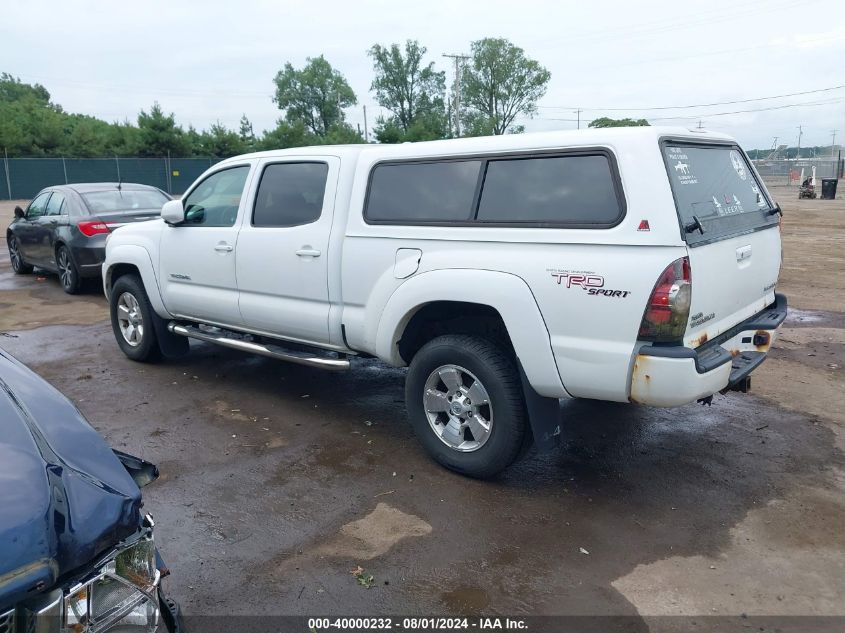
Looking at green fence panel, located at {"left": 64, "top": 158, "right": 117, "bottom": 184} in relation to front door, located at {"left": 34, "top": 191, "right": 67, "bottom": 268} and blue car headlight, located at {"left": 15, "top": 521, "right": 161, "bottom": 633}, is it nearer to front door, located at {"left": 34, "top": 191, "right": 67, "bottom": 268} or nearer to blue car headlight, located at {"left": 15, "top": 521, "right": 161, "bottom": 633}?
front door, located at {"left": 34, "top": 191, "right": 67, "bottom": 268}

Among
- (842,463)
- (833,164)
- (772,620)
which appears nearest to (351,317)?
(772,620)

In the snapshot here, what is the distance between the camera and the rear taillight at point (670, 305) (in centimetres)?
349

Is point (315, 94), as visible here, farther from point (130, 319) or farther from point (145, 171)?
point (130, 319)

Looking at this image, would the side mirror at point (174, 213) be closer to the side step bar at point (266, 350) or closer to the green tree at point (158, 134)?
the side step bar at point (266, 350)

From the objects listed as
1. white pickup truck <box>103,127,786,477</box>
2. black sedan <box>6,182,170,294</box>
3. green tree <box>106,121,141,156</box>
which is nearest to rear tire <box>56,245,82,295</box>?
black sedan <box>6,182,170,294</box>

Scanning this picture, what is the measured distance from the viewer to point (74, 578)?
5.76ft

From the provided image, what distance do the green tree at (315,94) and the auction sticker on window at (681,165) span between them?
8879 centimetres

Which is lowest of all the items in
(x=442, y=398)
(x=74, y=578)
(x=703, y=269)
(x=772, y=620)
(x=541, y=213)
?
(x=772, y=620)

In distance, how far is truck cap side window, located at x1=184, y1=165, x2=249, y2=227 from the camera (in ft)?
19.1

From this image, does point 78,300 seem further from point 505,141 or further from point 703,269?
point 703,269

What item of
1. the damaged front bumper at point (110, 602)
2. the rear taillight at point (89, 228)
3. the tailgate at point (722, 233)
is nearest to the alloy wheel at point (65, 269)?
the rear taillight at point (89, 228)

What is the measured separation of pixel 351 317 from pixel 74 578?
322 centimetres

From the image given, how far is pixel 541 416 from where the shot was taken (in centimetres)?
407

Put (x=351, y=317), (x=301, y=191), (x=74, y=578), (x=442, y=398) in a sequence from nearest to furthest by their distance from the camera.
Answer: (x=74, y=578)
(x=442, y=398)
(x=351, y=317)
(x=301, y=191)
